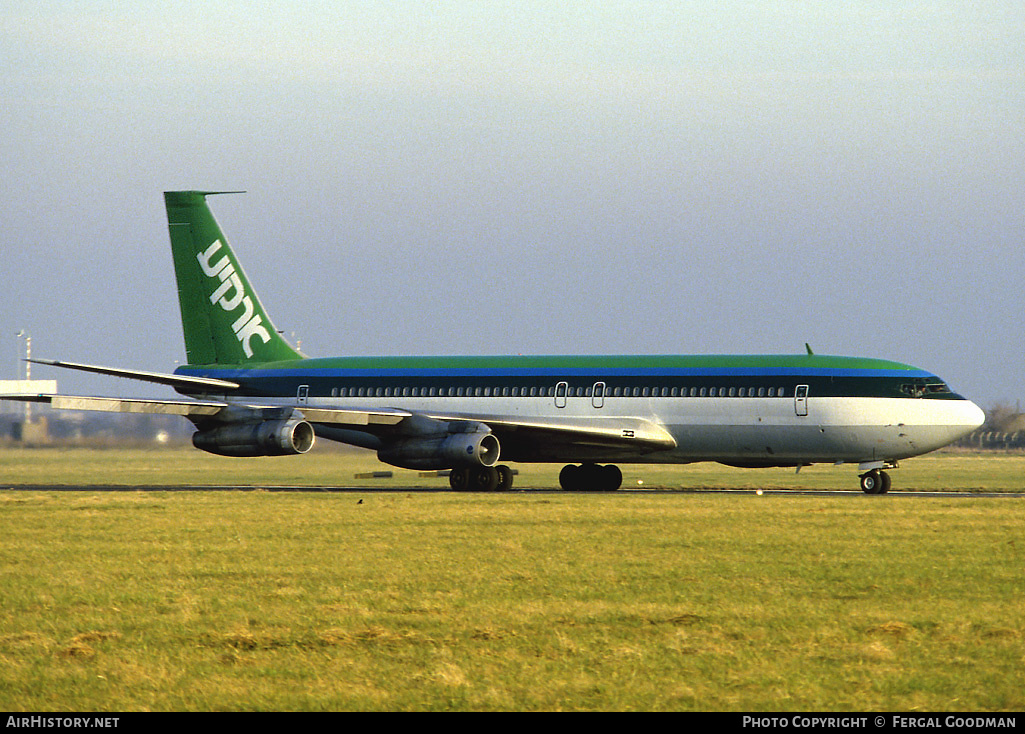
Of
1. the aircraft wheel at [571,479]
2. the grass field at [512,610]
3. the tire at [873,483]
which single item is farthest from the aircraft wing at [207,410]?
the tire at [873,483]

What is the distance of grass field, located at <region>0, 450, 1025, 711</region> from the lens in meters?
11.5

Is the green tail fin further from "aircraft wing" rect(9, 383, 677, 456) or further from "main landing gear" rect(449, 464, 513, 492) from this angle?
"main landing gear" rect(449, 464, 513, 492)

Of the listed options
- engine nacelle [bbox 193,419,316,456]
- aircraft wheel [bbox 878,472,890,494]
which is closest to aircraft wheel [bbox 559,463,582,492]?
engine nacelle [bbox 193,419,316,456]

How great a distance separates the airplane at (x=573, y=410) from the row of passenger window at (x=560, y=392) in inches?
1.7

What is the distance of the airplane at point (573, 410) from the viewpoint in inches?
1539

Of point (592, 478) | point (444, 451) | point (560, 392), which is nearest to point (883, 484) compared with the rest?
point (592, 478)

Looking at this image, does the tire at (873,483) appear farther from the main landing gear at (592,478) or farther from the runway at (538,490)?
the main landing gear at (592,478)

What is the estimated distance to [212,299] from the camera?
4900cm

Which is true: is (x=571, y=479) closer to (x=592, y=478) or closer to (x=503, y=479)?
(x=592, y=478)

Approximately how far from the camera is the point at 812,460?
39.8 meters

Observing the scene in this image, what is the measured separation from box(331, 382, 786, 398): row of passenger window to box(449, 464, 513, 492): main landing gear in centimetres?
269

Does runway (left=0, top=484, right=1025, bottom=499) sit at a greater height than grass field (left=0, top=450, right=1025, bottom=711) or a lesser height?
lesser

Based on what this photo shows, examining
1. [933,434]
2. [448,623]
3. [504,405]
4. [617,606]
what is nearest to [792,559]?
[617,606]

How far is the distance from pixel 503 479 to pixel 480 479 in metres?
0.78
